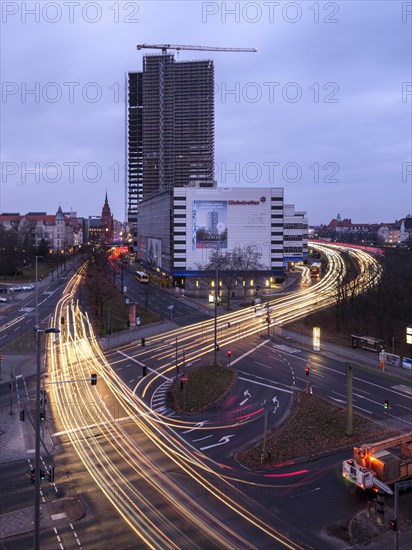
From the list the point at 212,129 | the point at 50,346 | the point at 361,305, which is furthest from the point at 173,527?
the point at 212,129

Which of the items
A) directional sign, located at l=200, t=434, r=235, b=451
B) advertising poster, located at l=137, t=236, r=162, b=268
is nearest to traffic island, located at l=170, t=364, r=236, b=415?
directional sign, located at l=200, t=434, r=235, b=451

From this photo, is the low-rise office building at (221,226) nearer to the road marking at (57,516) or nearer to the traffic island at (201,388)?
the traffic island at (201,388)

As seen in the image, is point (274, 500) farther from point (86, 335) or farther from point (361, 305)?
point (361, 305)

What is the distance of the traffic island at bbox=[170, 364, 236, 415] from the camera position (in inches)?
1122

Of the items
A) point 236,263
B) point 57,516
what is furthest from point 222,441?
point 236,263

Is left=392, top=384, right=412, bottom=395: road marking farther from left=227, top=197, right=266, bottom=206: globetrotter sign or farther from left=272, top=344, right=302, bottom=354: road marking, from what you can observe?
left=227, top=197, right=266, bottom=206: globetrotter sign

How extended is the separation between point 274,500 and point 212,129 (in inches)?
6922

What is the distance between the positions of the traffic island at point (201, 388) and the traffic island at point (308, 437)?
17.4ft

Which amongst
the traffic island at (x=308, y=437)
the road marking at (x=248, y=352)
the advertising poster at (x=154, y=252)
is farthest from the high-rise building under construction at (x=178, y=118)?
the traffic island at (x=308, y=437)

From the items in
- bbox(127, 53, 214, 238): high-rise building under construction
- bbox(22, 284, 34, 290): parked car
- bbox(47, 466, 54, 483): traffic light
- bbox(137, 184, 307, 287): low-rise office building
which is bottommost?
bbox(47, 466, 54, 483): traffic light

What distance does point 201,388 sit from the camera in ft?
102

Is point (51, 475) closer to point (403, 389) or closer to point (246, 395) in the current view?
point (246, 395)

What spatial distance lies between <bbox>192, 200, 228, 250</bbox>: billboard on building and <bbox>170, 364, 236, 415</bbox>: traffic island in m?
52.2

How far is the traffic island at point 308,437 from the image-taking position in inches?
845
